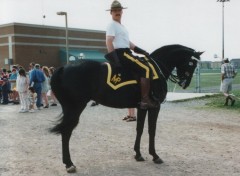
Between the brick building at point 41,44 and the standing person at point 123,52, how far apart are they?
130 ft

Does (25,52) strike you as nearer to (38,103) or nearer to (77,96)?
(38,103)

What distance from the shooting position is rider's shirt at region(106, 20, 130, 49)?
20.6 feet

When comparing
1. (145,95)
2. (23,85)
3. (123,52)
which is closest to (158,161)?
(145,95)

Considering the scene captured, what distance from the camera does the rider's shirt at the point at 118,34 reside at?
248 inches

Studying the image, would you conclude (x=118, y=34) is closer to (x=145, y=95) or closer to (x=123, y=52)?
(x=123, y=52)

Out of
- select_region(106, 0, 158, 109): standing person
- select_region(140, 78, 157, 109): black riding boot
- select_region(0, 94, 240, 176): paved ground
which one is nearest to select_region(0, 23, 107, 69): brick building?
select_region(0, 94, 240, 176): paved ground

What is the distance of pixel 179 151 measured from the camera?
7078 mm

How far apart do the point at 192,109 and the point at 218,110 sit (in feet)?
3.61

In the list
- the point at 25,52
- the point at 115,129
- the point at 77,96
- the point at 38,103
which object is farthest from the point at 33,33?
the point at 77,96

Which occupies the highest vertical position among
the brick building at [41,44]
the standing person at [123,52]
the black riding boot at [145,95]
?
the brick building at [41,44]

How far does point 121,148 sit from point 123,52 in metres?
2.24

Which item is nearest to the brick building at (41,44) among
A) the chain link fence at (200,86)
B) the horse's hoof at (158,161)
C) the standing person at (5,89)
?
the chain link fence at (200,86)

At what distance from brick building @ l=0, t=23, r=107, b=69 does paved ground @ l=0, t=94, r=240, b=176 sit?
36212 millimetres

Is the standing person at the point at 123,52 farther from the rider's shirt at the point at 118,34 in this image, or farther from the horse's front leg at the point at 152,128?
the horse's front leg at the point at 152,128
